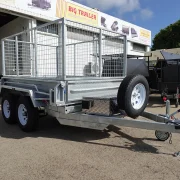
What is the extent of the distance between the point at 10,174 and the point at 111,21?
1486cm

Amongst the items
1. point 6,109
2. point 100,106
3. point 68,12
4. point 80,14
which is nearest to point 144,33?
point 80,14

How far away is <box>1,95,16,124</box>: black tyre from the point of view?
5.64 metres

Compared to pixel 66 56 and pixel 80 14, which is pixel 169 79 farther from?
pixel 80 14

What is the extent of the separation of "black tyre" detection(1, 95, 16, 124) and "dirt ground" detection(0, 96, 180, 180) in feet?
1.88

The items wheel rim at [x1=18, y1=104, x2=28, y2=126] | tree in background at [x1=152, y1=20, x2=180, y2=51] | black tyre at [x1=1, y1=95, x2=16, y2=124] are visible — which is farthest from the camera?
tree in background at [x1=152, y1=20, x2=180, y2=51]

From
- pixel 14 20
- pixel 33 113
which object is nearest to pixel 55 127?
pixel 33 113

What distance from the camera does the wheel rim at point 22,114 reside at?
5051 mm

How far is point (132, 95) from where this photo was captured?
13.9ft

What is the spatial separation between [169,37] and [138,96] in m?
28.4

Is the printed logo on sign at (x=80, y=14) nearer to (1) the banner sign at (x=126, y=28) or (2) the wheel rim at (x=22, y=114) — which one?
(1) the banner sign at (x=126, y=28)

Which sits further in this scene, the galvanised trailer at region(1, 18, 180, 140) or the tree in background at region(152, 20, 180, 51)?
the tree in background at region(152, 20, 180, 51)

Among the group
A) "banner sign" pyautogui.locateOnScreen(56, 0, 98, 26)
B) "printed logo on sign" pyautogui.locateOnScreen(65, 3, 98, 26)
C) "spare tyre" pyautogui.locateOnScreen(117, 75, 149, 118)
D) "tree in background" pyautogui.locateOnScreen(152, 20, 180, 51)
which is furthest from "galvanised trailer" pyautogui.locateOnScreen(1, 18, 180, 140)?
"tree in background" pyautogui.locateOnScreen(152, 20, 180, 51)

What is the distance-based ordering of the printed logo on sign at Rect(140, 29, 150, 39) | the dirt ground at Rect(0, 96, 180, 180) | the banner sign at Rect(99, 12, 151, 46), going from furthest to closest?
the printed logo on sign at Rect(140, 29, 150, 39) → the banner sign at Rect(99, 12, 151, 46) → the dirt ground at Rect(0, 96, 180, 180)

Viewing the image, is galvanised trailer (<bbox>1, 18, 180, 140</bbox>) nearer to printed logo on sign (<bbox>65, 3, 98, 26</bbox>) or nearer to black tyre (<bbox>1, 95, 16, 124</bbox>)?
black tyre (<bbox>1, 95, 16, 124</bbox>)
